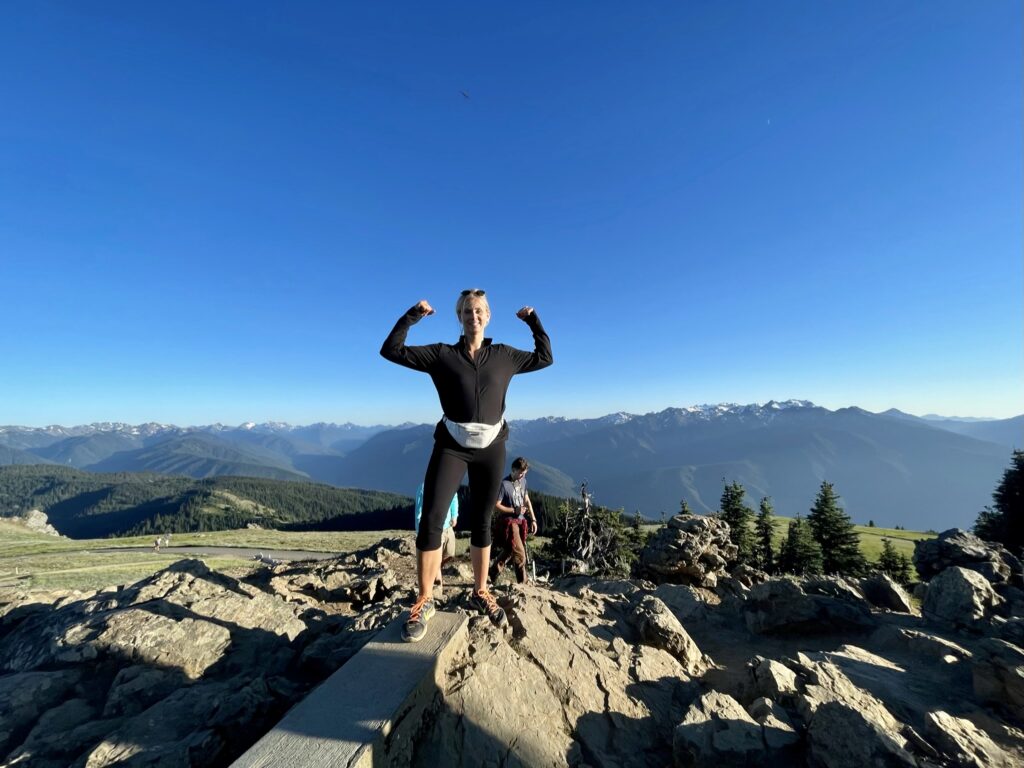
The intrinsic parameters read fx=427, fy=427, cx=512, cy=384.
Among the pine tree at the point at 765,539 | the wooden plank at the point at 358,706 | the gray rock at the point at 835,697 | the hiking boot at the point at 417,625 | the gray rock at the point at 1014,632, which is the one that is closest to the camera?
the wooden plank at the point at 358,706

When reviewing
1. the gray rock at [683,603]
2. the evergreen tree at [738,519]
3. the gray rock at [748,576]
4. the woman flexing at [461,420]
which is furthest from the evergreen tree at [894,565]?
the woman flexing at [461,420]

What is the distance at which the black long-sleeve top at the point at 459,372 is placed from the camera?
17.1 ft

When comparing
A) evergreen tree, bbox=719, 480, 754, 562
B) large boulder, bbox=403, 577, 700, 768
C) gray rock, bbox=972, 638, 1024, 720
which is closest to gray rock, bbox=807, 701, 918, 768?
large boulder, bbox=403, 577, 700, 768

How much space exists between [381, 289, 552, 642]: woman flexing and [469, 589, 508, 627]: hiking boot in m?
1.01

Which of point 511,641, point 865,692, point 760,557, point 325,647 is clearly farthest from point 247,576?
point 760,557

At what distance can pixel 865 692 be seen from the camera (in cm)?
513

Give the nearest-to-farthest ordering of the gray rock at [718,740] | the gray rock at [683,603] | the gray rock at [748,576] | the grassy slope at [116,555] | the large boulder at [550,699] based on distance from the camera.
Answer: the gray rock at [718,740], the large boulder at [550,699], the gray rock at [683,603], the gray rock at [748,576], the grassy slope at [116,555]

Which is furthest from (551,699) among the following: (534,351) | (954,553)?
(954,553)

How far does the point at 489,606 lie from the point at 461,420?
9.79 feet

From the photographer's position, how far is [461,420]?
17.2 feet

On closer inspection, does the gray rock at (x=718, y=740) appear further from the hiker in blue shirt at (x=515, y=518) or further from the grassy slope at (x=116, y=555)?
the grassy slope at (x=116, y=555)

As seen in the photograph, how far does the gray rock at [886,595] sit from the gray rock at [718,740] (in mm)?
11456

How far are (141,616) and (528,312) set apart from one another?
7972 mm

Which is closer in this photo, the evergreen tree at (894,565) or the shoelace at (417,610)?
the shoelace at (417,610)
